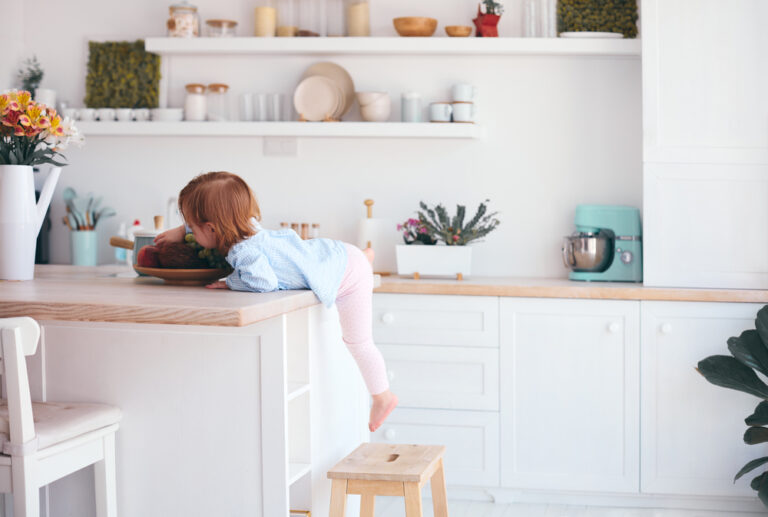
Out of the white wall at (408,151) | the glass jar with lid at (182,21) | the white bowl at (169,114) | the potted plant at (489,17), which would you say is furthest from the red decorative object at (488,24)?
the white bowl at (169,114)

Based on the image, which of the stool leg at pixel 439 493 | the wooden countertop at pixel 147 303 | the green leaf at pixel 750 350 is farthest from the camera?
the green leaf at pixel 750 350

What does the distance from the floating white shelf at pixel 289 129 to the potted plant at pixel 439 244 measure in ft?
1.05

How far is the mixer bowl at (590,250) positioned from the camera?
365cm

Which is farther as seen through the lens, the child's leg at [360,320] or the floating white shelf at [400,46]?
the floating white shelf at [400,46]

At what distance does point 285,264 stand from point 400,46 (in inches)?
77.7

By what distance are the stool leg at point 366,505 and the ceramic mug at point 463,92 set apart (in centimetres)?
209

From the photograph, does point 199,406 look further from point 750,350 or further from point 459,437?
point 750,350

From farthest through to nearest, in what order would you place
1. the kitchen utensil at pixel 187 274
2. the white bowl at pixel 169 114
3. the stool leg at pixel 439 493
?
the white bowl at pixel 169 114 → the stool leg at pixel 439 493 → the kitchen utensil at pixel 187 274

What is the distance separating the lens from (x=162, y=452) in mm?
2109

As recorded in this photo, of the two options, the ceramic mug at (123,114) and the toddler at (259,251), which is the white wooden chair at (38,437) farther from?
the ceramic mug at (123,114)

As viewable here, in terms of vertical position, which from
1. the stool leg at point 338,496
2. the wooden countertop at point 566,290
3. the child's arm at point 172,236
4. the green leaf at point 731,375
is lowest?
the stool leg at point 338,496

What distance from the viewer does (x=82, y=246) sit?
411cm

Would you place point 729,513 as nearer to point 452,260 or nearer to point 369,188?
point 452,260

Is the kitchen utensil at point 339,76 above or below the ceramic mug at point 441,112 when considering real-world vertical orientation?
above
